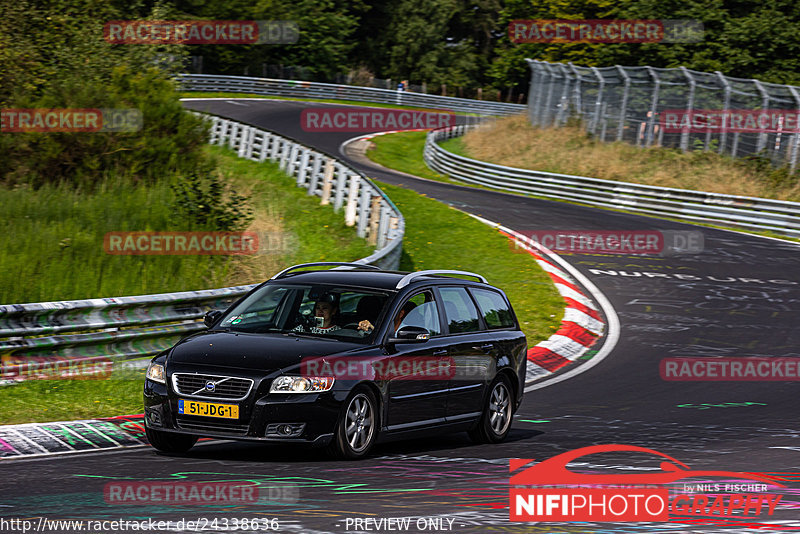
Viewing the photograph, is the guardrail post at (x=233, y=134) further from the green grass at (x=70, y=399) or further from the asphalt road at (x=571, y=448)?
the green grass at (x=70, y=399)

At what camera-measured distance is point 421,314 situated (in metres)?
9.88

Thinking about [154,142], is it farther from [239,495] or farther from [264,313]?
[239,495]

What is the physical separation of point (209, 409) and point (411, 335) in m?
1.82

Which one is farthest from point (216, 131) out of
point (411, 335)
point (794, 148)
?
point (411, 335)

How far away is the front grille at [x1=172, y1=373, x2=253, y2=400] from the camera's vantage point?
831 centimetres

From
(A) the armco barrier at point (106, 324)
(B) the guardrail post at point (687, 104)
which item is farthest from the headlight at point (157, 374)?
(B) the guardrail post at point (687, 104)

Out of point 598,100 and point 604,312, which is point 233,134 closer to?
point 604,312

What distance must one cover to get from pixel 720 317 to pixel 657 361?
3918mm

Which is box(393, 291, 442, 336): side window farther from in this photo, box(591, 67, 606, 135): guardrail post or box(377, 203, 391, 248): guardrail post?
box(591, 67, 606, 135): guardrail post

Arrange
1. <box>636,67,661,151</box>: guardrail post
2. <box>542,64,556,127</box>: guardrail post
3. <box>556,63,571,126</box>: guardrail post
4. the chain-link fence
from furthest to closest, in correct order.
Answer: <box>542,64,556,127</box>: guardrail post < <box>556,63,571,126</box>: guardrail post < <box>636,67,661,151</box>: guardrail post < the chain-link fence

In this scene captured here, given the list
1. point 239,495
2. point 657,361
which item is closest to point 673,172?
point 657,361

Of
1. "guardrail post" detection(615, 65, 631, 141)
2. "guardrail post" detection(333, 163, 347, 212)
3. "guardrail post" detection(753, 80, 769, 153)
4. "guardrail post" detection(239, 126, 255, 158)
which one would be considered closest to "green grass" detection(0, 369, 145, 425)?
"guardrail post" detection(333, 163, 347, 212)

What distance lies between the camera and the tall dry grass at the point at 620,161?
33.7 m

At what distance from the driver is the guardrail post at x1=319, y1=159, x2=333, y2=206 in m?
14.5
